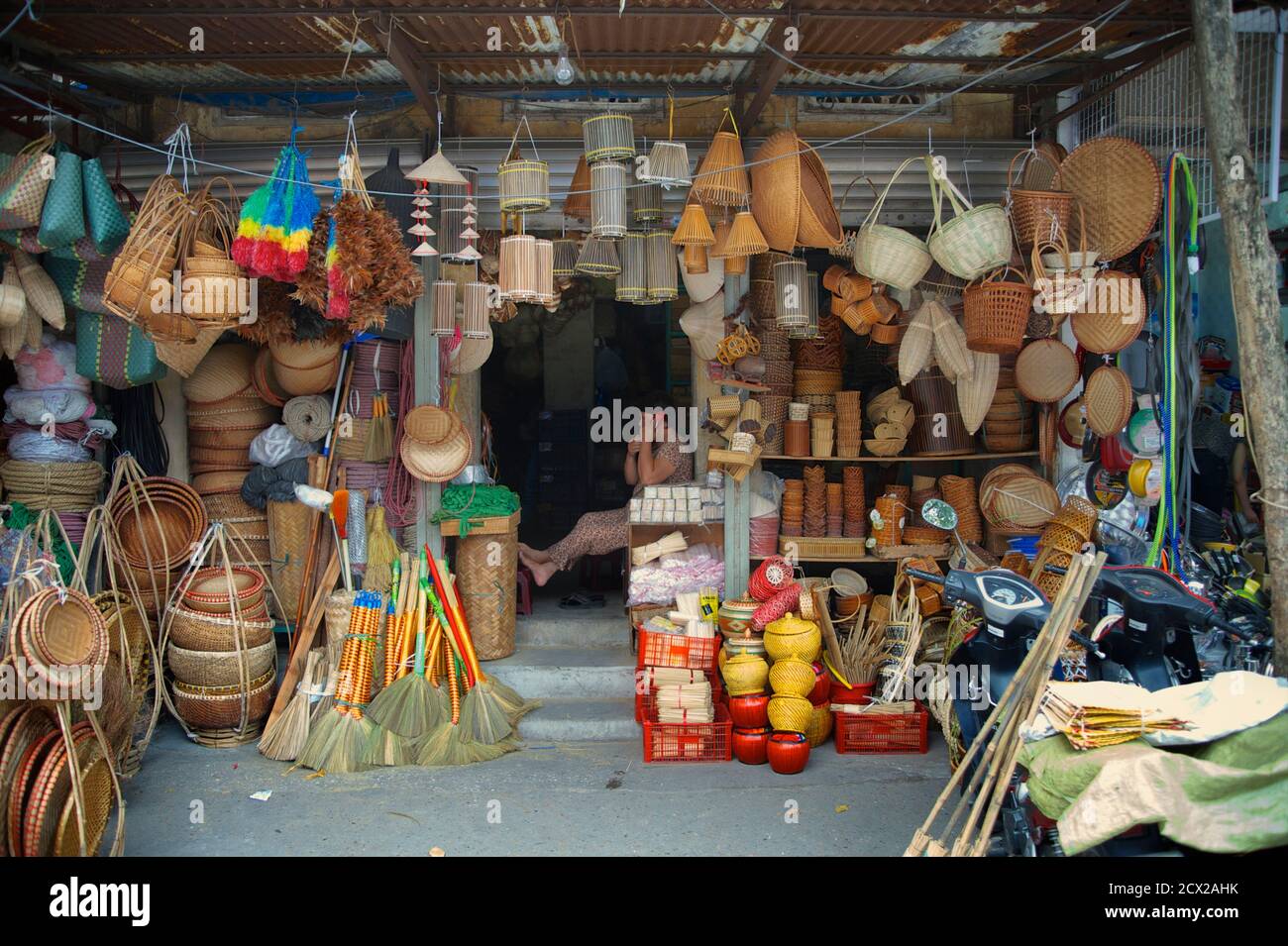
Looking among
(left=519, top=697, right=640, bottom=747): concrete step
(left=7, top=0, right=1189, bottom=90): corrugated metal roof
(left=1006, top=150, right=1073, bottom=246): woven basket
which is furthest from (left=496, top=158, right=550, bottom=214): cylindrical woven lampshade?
(left=519, top=697, right=640, bottom=747): concrete step

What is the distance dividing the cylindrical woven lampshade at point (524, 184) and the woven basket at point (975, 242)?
2.18m

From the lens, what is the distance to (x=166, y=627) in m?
6.38

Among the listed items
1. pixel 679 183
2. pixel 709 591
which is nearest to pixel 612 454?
pixel 709 591

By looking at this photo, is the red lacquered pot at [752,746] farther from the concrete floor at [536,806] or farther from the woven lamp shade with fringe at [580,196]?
the woven lamp shade with fringe at [580,196]

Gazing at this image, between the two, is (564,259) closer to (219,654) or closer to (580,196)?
(580,196)

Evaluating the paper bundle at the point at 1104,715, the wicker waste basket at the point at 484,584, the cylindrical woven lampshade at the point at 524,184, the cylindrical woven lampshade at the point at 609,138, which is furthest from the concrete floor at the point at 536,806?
the cylindrical woven lampshade at the point at 609,138

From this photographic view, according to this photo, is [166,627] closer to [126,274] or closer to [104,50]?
[126,274]

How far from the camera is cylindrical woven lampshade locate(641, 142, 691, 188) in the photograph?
5.77 m

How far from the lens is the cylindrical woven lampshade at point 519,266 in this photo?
19.2 feet

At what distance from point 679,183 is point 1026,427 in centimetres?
322

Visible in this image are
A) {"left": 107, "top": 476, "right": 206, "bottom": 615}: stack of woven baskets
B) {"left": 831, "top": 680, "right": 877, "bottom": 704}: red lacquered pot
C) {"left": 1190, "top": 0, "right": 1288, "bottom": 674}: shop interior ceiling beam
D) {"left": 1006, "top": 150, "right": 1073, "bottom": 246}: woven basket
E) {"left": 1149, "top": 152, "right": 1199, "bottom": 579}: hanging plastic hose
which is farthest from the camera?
{"left": 107, "top": 476, "right": 206, "bottom": 615}: stack of woven baskets

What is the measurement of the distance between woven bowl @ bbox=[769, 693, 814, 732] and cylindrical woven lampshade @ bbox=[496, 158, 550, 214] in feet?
10.4

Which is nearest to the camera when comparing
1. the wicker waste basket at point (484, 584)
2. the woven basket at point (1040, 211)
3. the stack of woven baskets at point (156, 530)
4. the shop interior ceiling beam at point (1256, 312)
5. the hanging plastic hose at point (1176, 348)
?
the shop interior ceiling beam at point (1256, 312)

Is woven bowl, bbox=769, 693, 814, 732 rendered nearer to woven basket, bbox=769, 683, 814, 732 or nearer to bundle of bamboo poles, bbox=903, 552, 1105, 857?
woven basket, bbox=769, 683, 814, 732
